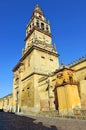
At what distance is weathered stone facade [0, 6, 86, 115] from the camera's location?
1616 cm

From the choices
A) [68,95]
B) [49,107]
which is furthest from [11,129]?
[49,107]

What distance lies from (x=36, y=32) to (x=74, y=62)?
15779 millimetres

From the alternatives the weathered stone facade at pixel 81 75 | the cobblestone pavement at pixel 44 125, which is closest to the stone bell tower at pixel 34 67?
the weathered stone facade at pixel 81 75

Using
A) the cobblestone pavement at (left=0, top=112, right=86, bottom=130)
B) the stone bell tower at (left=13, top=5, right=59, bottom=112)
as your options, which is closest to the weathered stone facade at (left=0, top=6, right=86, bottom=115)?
the stone bell tower at (left=13, top=5, right=59, bottom=112)

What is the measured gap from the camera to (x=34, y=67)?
84.2 ft

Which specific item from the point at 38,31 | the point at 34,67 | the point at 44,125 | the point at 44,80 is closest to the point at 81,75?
the point at 44,80

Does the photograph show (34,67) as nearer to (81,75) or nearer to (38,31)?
(81,75)

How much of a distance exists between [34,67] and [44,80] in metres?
3.65

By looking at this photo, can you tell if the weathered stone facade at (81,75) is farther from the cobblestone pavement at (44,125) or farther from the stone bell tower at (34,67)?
the stone bell tower at (34,67)

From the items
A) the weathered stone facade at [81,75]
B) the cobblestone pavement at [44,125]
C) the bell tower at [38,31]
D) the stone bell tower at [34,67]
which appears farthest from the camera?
the bell tower at [38,31]

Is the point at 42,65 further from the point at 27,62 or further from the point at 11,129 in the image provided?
the point at 11,129

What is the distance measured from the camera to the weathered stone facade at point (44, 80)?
636 inches

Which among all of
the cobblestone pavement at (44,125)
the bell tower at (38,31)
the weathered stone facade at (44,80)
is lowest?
the cobblestone pavement at (44,125)

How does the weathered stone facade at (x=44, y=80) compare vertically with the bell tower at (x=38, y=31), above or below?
below
